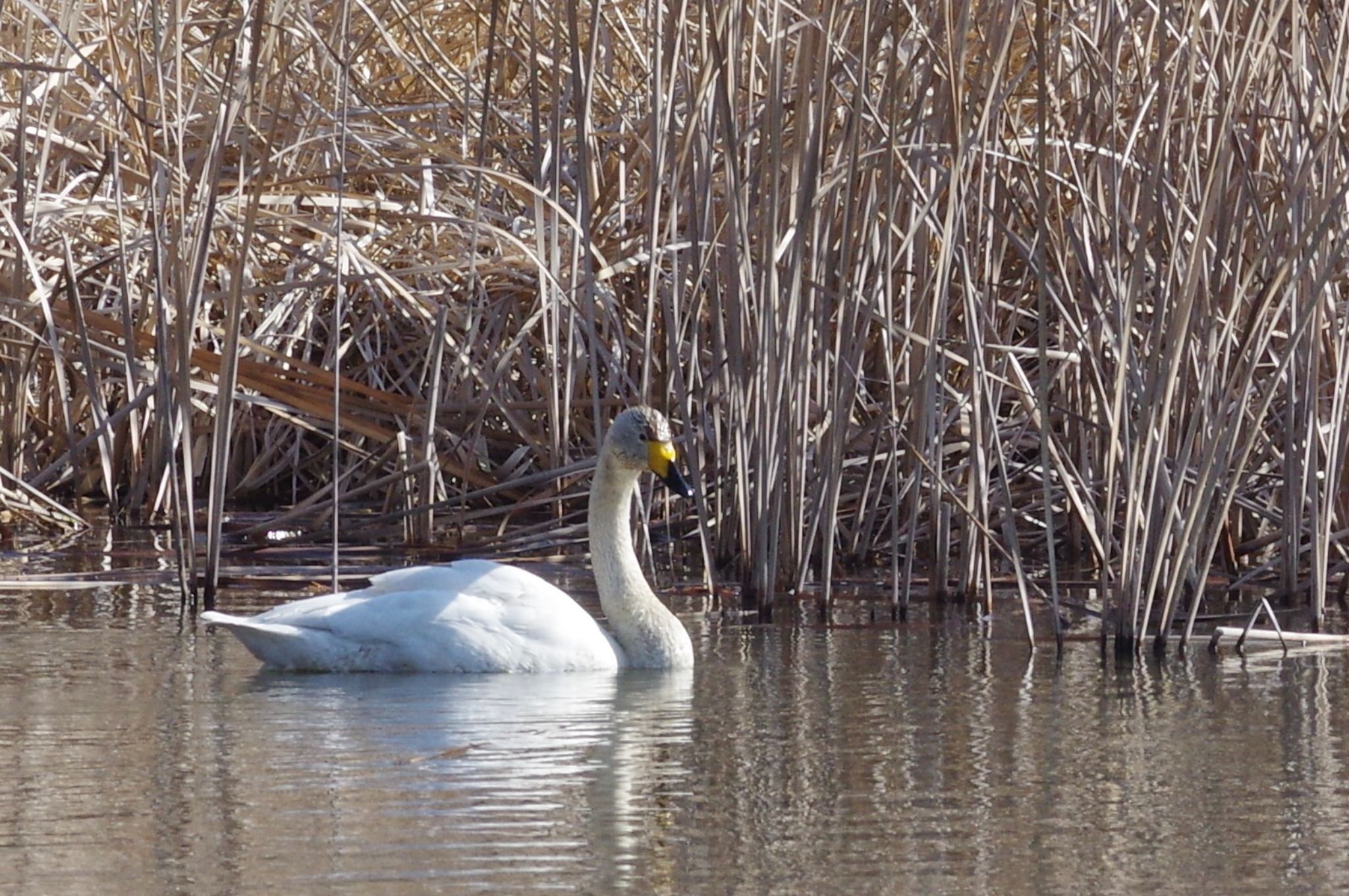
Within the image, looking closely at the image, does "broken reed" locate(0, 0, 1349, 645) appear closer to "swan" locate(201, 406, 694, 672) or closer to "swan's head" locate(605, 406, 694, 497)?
"swan's head" locate(605, 406, 694, 497)

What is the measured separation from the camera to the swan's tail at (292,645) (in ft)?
18.0

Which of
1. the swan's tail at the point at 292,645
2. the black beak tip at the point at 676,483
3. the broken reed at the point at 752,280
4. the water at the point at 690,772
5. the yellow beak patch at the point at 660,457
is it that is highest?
the broken reed at the point at 752,280

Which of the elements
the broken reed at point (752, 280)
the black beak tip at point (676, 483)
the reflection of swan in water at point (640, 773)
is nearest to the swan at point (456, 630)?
the reflection of swan in water at point (640, 773)

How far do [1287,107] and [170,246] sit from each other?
2.99 m

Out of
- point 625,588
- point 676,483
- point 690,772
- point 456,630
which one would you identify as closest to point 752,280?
point 676,483

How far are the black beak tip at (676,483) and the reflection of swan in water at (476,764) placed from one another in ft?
1.62

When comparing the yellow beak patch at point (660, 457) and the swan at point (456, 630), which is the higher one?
the yellow beak patch at point (660, 457)

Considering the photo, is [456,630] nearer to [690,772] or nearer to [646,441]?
[646,441]

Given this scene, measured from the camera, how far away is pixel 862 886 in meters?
3.46

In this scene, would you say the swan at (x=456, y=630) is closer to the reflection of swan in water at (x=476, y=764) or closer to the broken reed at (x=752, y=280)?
the reflection of swan in water at (x=476, y=764)

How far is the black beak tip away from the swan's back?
17.7 inches

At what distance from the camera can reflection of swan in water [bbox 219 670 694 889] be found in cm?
367

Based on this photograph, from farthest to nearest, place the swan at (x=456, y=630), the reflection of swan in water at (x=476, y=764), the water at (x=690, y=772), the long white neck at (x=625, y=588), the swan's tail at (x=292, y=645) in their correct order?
1. the long white neck at (x=625, y=588)
2. the swan at (x=456, y=630)
3. the swan's tail at (x=292, y=645)
4. the reflection of swan in water at (x=476, y=764)
5. the water at (x=690, y=772)

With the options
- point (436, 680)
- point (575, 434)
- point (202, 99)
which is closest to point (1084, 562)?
point (575, 434)
